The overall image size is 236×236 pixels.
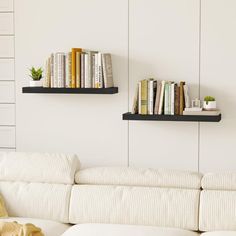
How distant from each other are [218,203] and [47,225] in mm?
1041

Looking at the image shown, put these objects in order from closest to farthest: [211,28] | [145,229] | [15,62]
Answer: [145,229], [211,28], [15,62]

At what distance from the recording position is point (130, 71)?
15.6 feet

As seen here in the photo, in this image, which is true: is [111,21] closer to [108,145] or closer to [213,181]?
[108,145]

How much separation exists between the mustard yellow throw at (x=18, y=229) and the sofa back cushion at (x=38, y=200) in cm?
35

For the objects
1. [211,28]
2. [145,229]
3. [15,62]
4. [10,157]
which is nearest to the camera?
[145,229]

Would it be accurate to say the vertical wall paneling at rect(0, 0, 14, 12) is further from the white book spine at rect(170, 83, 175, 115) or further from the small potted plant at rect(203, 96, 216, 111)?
the small potted plant at rect(203, 96, 216, 111)

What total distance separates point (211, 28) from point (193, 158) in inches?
37.3

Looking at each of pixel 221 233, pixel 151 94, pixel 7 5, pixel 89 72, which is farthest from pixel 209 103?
pixel 7 5

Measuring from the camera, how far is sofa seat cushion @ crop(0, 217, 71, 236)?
3.85 metres

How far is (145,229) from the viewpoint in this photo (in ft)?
12.3

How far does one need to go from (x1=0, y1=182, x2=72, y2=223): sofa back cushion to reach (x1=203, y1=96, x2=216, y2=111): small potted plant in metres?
1.12

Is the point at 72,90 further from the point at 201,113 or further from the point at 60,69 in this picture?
the point at 201,113

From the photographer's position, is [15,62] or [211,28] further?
[15,62]

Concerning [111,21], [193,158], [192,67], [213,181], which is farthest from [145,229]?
[111,21]
